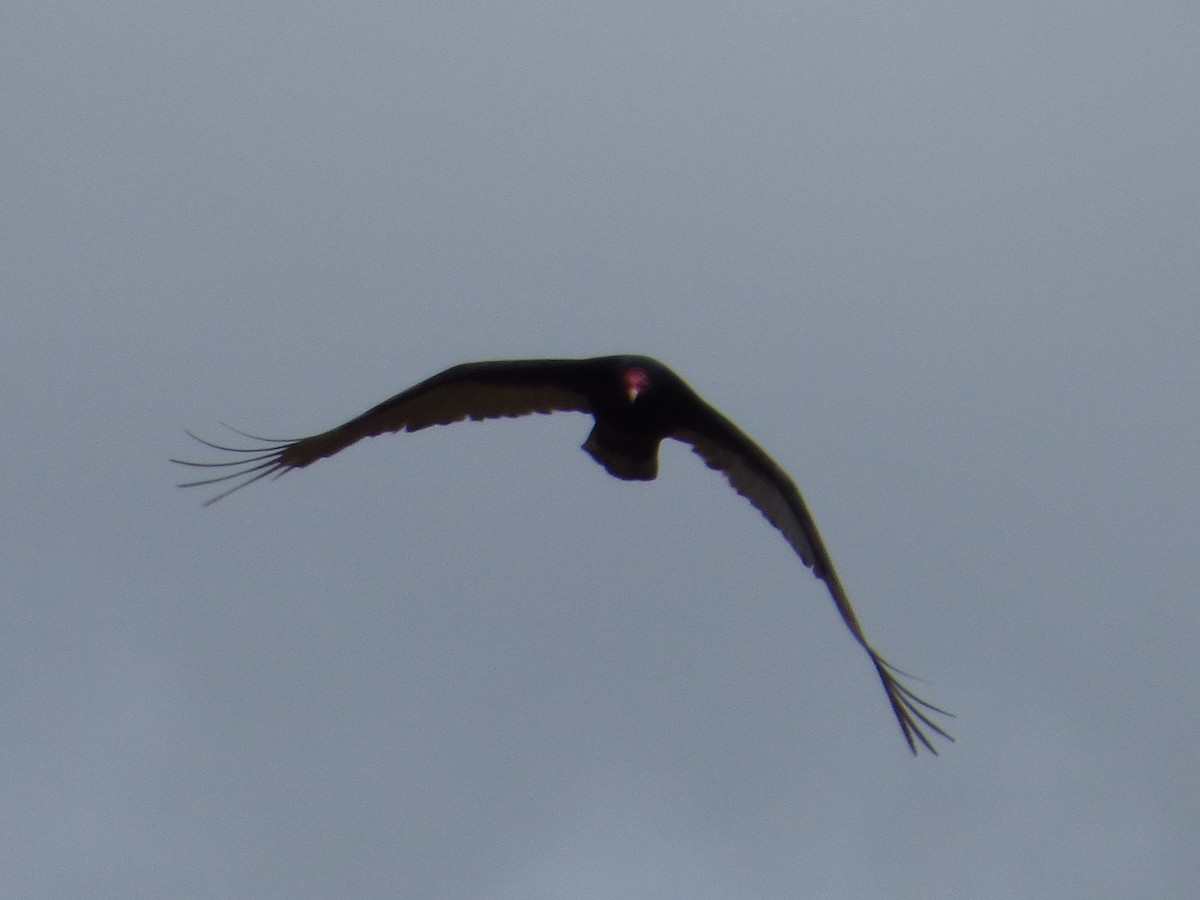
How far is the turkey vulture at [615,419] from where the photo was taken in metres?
9.62

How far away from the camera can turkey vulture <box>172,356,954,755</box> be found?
9.62m

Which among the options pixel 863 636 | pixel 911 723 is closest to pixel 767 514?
pixel 863 636

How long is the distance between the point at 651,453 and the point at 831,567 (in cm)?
135

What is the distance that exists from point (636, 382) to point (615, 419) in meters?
0.34

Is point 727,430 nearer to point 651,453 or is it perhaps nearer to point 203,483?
point 651,453

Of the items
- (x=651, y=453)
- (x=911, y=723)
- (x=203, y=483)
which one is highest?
(x=651, y=453)

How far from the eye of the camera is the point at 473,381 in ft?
32.4

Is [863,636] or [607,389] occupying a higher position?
[607,389]

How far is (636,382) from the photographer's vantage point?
31.9 ft

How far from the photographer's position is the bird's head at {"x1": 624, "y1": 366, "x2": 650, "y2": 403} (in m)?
9.73

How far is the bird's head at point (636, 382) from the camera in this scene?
9.73 meters

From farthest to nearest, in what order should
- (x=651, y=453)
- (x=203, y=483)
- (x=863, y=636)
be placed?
(x=651, y=453) < (x=863, y=636) < (x=203, y=483)

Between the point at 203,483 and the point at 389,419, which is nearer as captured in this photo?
the point at 203,483

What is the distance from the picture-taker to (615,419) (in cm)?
995
